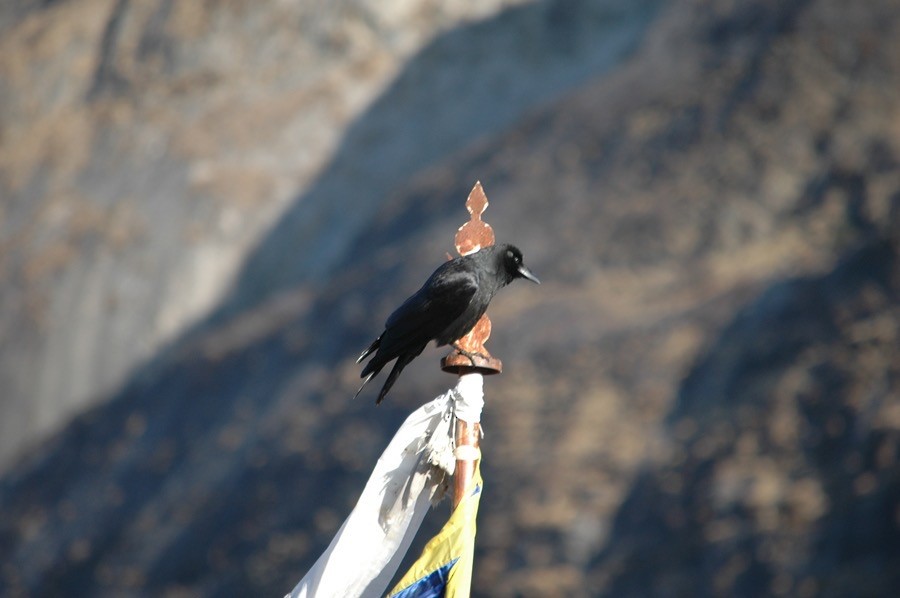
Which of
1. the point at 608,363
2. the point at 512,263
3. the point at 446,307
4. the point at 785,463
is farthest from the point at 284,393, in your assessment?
the point at 446,307

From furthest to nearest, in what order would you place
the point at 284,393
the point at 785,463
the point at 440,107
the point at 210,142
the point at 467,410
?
the point at 210,142, the point at 440,107, the point at 284,393, the point at 785,463, the point at 467,410

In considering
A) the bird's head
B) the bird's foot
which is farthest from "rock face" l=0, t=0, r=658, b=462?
the bird's foot

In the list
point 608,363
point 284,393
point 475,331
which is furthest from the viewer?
point 284,393

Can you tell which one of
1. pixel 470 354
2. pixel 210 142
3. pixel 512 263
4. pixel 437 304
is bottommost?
pixel 470 354

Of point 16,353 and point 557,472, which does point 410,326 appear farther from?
point 16,353

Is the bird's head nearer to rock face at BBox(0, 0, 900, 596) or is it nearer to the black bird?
the black bird

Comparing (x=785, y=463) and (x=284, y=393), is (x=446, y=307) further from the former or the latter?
(x=284, y=393)

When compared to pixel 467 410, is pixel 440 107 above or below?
above

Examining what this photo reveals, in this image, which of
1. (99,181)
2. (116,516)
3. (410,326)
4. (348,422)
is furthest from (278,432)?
(410,326)

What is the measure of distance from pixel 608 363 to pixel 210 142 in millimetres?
17733

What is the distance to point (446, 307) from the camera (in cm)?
653

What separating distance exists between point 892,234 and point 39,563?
16.8 m

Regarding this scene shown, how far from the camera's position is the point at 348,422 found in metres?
26.1

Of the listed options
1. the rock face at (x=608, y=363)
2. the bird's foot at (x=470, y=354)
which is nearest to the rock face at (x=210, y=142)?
the rock face at (x=608, y=363)
